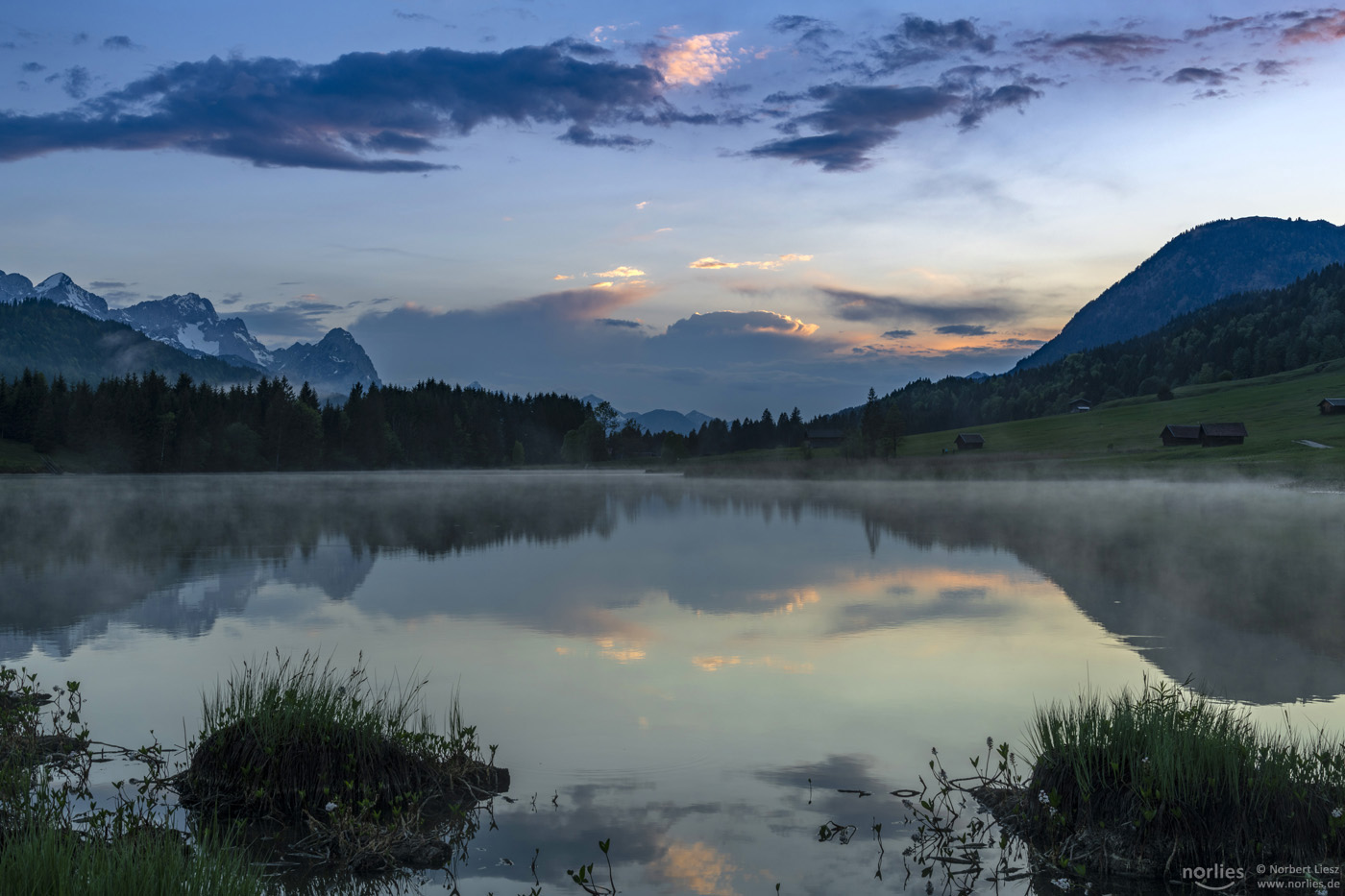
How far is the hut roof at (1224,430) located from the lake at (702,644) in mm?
86181

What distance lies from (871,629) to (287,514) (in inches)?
1634

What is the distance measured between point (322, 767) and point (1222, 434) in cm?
13099

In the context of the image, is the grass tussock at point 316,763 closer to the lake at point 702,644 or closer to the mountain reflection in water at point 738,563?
the lake at point 702,644

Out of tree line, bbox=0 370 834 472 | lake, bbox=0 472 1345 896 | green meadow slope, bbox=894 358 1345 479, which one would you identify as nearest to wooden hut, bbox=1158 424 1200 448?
green meadow slope, bbox=894 358 1345 479

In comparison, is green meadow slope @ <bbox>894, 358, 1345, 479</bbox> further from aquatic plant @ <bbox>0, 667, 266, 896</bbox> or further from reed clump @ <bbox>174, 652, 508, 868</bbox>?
aquatic plant @ <bbox>0, 667, 266, 896</bbox>

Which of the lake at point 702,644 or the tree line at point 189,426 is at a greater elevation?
the tree line at point 189,426

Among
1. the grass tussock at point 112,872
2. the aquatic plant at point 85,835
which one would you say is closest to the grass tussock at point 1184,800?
the grass tussock at point 112,872

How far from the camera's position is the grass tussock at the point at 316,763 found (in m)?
8.48

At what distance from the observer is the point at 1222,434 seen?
116 m

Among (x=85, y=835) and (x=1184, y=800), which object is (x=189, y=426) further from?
(x=1184, y=800)

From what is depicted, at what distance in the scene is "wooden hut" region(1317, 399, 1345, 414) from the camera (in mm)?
122144

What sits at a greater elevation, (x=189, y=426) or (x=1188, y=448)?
(x=189, y=426)

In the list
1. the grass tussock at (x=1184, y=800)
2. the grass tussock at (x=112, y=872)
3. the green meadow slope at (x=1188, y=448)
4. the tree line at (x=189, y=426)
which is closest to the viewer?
the grass tussock at (x=112, y=872)

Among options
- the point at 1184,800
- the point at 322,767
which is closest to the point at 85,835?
the point at 322,767
